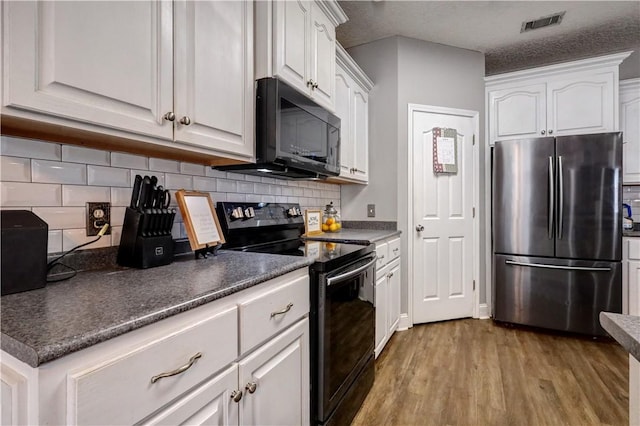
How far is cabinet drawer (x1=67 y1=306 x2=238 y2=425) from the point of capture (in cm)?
58

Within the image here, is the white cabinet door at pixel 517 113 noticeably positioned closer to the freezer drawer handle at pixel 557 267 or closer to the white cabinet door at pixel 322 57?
the freezer drawer handle at pixel 557 267

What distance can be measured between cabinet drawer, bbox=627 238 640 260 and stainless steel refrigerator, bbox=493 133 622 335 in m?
0.18

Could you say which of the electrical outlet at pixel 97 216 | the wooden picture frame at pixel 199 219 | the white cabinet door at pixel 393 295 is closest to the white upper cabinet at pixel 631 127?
the white cabinet door at pixel 393 295

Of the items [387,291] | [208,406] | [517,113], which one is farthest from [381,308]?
[517,113]

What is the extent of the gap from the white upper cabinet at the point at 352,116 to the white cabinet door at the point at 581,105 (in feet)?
5.66

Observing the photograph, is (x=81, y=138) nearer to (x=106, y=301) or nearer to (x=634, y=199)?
(x=106, y=301)

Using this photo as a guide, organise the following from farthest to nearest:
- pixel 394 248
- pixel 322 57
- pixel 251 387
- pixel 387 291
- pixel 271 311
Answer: pixel 394 248, pixel 387 291, pixel 322 57, pixel 271 311, pixel 251 387

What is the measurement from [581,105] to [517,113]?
1.65 feet

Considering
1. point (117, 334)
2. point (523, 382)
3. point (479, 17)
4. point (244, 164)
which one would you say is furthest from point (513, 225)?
point (117, 334)

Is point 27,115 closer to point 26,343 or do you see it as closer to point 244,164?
point 26,343

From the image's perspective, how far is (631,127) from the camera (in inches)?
125

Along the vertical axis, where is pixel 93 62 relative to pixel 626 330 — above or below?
above

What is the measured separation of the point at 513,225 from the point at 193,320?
297 cm

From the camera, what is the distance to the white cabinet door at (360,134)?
280 centimetres
